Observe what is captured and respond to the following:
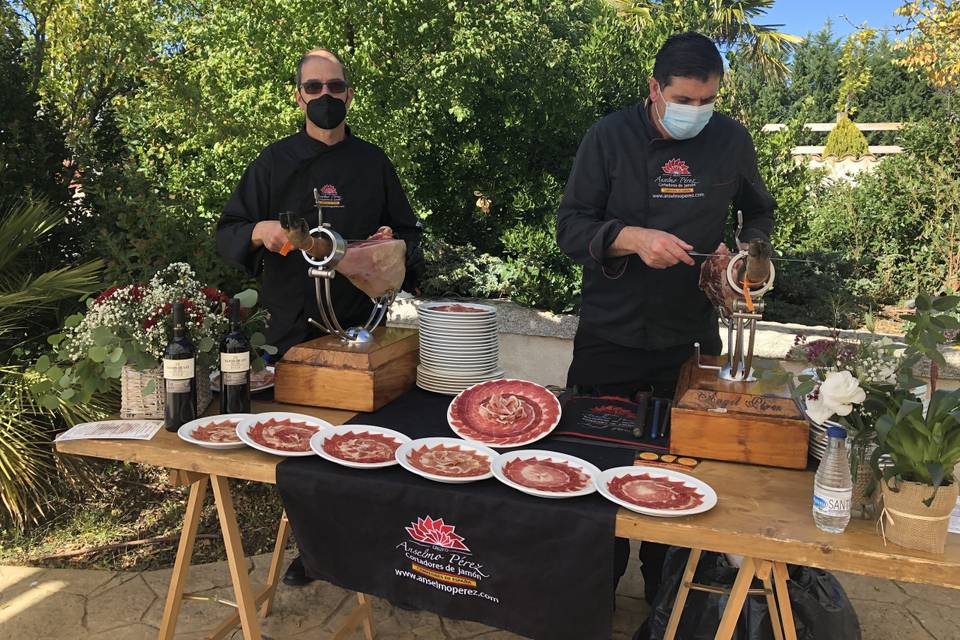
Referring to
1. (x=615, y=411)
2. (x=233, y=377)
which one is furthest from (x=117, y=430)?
(x=615, y=411)

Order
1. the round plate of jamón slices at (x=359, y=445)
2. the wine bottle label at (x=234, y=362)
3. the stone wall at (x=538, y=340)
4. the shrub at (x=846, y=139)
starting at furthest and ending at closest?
the shrub at (x=846, y=139) → the stone wall at (x=538, y=340) → the wine bottle label at (x=234, y=362) → the round plate of jamón slices at (x=359, y=445)

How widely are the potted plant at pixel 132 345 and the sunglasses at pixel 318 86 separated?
954mm

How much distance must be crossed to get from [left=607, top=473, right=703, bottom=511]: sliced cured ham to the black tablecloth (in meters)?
0.06

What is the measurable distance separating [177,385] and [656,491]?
4.69ft

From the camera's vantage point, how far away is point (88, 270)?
4.20 metres

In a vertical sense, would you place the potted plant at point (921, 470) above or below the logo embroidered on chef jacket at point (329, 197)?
below

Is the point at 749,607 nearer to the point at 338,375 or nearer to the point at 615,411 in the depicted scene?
the point at 615,411

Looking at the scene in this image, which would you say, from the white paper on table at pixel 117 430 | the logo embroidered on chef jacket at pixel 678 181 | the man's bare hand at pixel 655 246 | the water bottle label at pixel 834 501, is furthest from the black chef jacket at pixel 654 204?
the white paper on table at pixel 117 430

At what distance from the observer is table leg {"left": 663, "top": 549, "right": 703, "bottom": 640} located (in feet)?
7.98

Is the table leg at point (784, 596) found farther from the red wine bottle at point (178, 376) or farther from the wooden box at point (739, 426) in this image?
the red wine bottle at point (178, 376)

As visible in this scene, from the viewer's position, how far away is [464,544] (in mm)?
1891

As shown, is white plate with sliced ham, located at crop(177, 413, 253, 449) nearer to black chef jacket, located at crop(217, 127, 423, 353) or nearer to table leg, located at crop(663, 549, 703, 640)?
black chef jacket, located at crop(217, 127, 423, 353)

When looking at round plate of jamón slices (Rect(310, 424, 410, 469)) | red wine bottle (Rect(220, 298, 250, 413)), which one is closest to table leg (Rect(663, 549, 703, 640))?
round plate of jamón slices (Rect(310, 424, 410, 469))

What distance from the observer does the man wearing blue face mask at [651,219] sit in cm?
271
